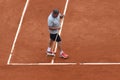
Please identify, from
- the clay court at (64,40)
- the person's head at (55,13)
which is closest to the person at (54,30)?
the person's head at (55,13)

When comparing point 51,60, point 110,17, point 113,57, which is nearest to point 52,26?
point 51,60

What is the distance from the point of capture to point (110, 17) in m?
15.8

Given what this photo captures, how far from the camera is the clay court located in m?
13.3

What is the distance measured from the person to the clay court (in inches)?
11.4

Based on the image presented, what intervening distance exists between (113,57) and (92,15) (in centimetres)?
294

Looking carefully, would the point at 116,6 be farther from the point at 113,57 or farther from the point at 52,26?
the point at 52,26

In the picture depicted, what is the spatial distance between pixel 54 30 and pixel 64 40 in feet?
5.22

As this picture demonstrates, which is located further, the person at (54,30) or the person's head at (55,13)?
the person at (54,30)

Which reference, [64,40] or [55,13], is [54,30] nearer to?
[55,13]

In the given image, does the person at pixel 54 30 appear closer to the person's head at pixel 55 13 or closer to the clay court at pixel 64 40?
the person's head at pixel 55 13

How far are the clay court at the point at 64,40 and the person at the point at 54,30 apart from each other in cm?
29

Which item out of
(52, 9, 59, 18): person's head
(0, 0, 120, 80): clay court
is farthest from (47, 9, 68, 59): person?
(0, 0, 120, 80): clay court

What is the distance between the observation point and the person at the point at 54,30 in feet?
42.5

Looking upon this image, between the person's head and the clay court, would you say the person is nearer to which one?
the person's head
